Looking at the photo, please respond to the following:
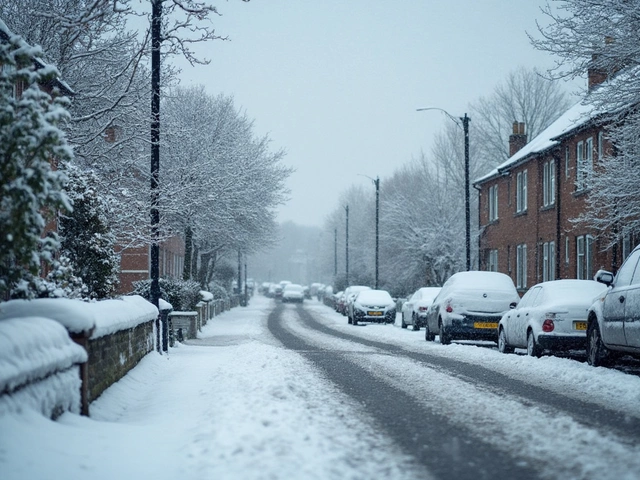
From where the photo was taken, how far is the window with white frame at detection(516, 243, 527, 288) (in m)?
37.6

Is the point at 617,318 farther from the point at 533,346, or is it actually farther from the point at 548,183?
the point at 548,183

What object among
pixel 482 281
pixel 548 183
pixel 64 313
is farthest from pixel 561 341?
pixel 548 183

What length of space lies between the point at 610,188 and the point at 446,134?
4498 centimetres

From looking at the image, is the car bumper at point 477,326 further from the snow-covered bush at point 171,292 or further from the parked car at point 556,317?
the snow-covered bush at point 171,292

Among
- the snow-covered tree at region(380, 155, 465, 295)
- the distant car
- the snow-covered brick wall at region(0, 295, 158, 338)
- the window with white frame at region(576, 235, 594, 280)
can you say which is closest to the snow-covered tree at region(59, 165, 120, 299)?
the snow-covered brick wall at region(0, 295, 158, 338)

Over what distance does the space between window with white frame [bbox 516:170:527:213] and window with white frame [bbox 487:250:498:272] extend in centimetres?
501

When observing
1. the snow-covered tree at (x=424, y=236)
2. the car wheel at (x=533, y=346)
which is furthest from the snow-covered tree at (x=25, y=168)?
the snow-covered tree at (x=424, y=236)

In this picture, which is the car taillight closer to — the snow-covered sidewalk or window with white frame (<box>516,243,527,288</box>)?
the snow-covered sidewalk

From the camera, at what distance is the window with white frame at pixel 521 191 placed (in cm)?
3762

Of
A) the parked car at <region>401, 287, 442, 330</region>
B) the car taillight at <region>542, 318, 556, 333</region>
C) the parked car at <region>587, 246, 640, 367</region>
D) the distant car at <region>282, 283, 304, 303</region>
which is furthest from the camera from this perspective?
the distant car at <region>282, 283, 304, 303</region>

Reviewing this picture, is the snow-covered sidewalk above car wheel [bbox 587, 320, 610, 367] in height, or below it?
below

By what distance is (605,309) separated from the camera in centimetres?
1387

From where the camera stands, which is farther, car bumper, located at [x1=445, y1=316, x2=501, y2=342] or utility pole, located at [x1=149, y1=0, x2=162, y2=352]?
car bumper, located at [x1=445, y1=316, x2=501, y2=342]

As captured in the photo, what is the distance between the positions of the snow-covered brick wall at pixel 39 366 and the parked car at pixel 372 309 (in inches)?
1155
